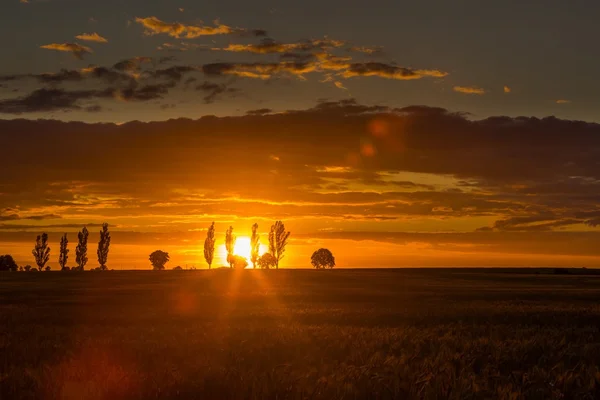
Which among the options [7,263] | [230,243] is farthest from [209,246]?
[7,263]

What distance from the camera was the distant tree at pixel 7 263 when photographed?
549 feet

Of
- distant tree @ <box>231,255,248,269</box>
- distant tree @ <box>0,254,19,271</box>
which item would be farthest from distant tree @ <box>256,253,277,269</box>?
distant tree @ <box>0,254,19,271</box>

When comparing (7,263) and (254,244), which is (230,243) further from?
(7,263)

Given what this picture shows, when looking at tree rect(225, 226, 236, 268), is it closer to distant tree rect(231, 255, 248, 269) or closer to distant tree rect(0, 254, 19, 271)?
distant tree rect(231, 255, 248, 269)

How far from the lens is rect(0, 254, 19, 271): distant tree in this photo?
167375mm

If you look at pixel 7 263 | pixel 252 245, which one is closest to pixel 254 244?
pixel 252 245

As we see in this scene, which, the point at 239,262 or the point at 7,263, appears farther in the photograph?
the point at 239,262

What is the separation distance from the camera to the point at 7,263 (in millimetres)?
169125

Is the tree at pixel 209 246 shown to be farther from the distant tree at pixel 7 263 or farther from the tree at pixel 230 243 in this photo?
the distant tree at pixel 7 263

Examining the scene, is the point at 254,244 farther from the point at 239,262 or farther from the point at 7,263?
the point at 7,263

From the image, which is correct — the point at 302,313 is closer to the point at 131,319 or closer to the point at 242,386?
the point at 131,319

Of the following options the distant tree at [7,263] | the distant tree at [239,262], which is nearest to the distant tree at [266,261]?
the distant tree at [239,262]

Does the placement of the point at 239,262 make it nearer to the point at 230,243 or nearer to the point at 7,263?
the point at 230,243

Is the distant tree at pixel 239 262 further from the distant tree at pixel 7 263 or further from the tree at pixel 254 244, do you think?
the distant tree at pixel 7 263
